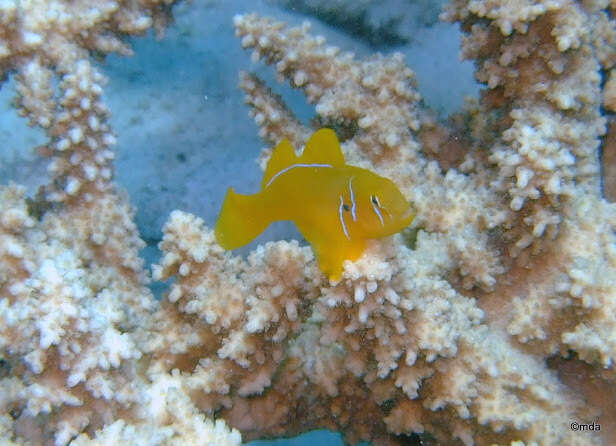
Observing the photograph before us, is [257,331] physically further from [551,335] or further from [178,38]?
[178,38]

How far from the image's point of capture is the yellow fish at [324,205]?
1667mm

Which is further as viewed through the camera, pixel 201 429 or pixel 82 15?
pixel 82 15

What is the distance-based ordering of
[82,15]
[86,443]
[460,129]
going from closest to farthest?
[86,443], [82,15], [460,129]

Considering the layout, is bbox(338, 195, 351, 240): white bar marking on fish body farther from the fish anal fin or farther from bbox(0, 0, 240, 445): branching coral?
bbox(0, 0, 240, 445): branching coral

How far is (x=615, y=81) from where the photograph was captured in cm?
268

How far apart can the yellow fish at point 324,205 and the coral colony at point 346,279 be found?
0.11m

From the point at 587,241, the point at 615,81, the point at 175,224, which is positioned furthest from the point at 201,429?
the point at 615,81

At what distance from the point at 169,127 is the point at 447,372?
226 centimetres

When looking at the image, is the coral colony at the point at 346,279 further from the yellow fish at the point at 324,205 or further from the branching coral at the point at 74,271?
the yellow fish at the point at 324,205

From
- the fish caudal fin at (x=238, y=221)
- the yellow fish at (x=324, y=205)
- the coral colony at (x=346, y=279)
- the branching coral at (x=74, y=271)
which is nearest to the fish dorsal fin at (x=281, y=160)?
the yellow fish at (x=324, y=205)

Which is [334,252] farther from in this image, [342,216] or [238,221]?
[238,221]

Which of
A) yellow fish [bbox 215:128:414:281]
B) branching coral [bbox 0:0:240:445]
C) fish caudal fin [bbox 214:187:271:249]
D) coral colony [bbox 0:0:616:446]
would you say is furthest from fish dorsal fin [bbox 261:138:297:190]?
branching coral [bbox 0:0:240:445]

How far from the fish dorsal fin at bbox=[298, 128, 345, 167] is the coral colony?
35 cm

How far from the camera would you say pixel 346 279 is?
1780mm
